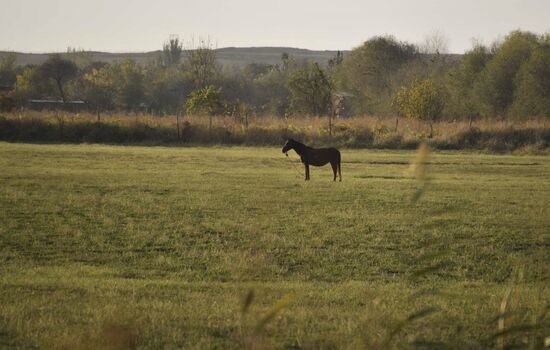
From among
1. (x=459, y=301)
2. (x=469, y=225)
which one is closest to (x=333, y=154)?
(x=469, y=225)

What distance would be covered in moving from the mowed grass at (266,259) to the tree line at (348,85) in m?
25.8

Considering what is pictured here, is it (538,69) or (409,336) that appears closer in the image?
(409,336)

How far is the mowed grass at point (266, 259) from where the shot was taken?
269 inches

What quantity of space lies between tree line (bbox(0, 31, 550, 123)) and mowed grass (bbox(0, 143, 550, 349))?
25.8m

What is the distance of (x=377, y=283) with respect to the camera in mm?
10383

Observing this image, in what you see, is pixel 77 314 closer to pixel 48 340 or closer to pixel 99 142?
pixel 48 340

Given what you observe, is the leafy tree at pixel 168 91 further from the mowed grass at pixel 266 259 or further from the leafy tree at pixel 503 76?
the mowed grass at pixel 266 259

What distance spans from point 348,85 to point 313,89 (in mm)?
34254

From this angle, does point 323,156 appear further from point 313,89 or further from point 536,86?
point 536,86

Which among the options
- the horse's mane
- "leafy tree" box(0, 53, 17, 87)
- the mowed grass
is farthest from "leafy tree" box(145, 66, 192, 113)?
the mowed grass

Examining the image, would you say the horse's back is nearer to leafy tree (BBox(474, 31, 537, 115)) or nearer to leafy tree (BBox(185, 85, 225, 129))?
leafy tree (BBox(185, 85, 225, 129))

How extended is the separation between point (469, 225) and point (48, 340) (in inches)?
410

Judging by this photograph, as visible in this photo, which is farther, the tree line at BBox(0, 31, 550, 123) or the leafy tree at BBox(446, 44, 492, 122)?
the leafy tree at BBox(446, 44, 492, 122)

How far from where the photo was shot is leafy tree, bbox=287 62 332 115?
63.6 metres
